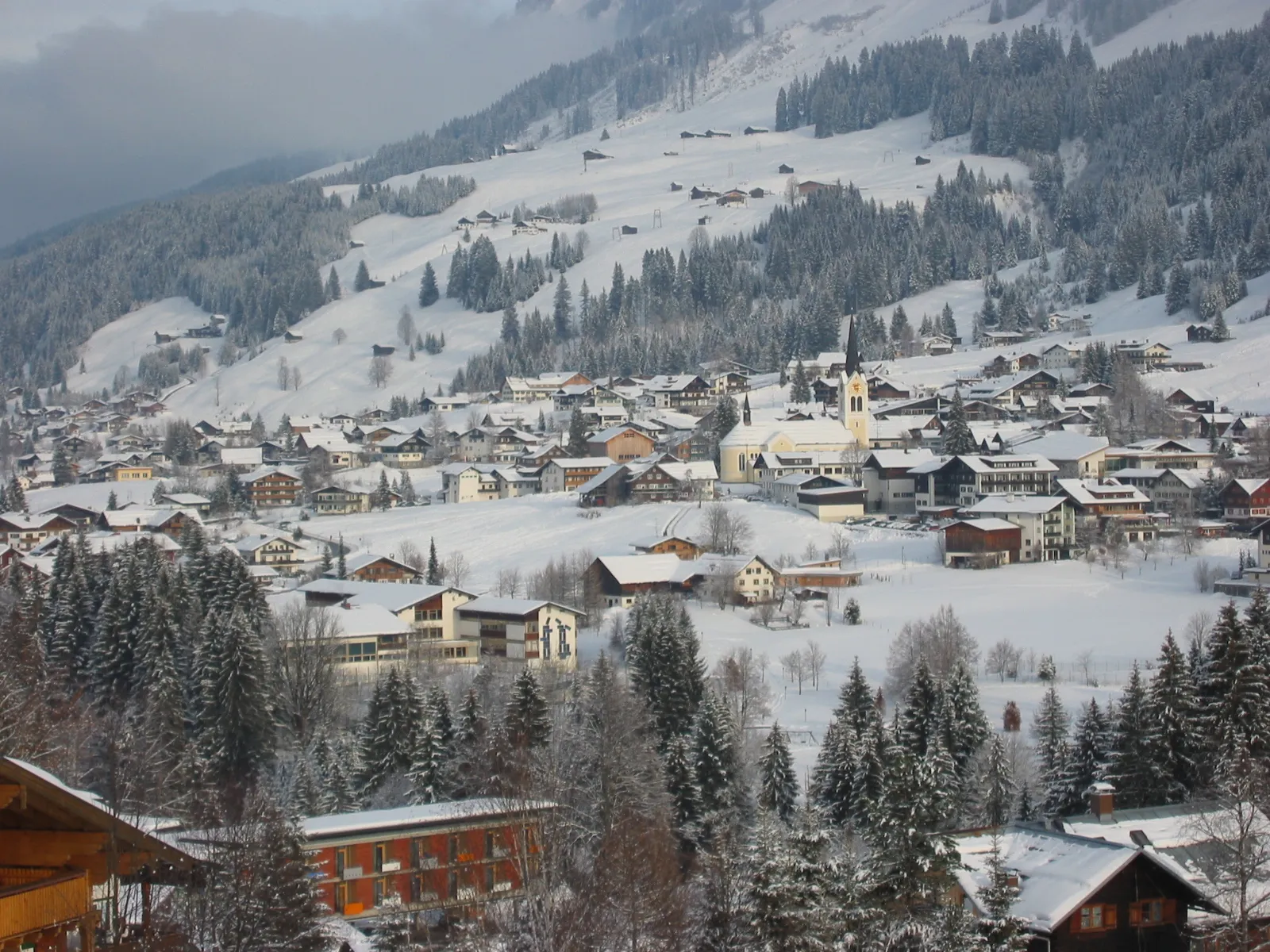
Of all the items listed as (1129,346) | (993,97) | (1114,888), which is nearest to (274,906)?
(1114,888)

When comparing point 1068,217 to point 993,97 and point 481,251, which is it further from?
point 481,251

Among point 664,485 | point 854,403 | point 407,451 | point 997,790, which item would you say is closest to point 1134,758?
point 997,790

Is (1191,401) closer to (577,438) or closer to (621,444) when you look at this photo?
(621,444)

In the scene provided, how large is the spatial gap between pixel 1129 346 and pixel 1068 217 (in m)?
40.0

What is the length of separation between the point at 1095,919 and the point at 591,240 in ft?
428

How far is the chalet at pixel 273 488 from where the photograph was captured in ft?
241

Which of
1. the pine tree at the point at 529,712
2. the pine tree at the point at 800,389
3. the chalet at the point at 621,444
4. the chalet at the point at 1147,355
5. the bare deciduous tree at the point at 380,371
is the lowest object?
the pine tree at the point at 529,712

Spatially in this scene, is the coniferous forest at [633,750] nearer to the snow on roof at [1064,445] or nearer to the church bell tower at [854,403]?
the snow on roof at [1064,445]

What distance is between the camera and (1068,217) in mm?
122938

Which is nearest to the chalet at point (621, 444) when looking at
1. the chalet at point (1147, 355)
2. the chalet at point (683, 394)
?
the chalet at point (683, 394)

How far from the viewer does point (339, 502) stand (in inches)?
2783

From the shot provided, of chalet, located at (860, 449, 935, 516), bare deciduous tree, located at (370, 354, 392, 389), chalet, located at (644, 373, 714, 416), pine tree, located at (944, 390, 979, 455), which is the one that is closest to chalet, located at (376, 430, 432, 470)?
chalet, located at (644, 373, 714, 416)

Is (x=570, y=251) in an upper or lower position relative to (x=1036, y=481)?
upper

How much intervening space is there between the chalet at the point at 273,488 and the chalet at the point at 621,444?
15.2m
